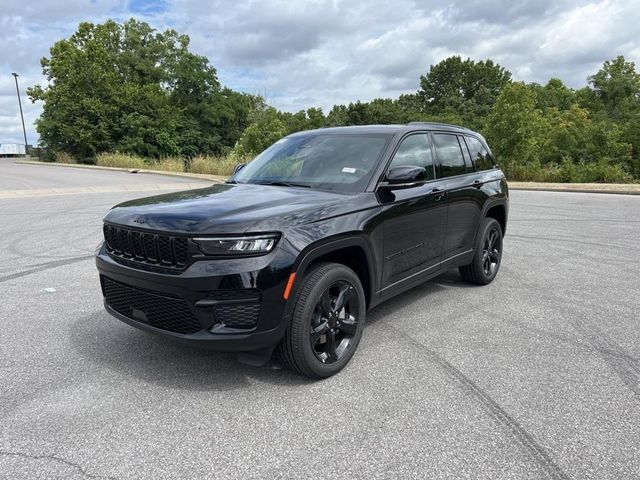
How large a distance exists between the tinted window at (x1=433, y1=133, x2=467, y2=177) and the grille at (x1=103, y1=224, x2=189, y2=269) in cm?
284

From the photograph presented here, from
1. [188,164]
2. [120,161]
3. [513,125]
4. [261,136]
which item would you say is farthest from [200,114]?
[513,125]

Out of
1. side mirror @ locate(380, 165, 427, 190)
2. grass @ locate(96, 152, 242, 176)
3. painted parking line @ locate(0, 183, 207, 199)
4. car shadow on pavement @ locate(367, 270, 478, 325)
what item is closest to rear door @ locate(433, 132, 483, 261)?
car shadow on pavement @ locate(367, 270, 478, 325)

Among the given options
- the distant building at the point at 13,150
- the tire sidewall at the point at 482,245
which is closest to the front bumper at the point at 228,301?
the tire sidewall at the point at 482,245

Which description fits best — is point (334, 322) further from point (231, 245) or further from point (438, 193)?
point (438, 193)

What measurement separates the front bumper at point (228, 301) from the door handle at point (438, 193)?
77.3 inches

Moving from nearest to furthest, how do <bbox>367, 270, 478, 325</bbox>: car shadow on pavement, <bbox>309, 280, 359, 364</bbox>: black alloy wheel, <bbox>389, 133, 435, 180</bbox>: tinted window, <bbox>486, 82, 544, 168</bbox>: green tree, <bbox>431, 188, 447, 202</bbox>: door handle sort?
<bbox>309, 280, 359, 364</bbox>: black alloy wheel → <bbox>389, 133, 435, 180</bbox>: tinted window → <bbox>431, 188, 447, 202</bbox>: door handle → <bbox>367, 270, 478, 325</bbox>: car shadow on pavement → <bbox>486, 82, 544, 168</bbox>: green tree

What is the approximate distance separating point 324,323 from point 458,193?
2331mm

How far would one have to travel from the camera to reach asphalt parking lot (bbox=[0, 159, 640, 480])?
2.55 meters

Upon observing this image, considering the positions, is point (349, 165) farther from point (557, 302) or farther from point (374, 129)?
point (557, 302)

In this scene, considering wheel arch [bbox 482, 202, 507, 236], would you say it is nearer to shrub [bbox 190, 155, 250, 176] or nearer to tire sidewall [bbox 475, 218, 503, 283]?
tire sidewall [bbox 475, 218, 503, 283]

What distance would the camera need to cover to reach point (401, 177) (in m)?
3.75

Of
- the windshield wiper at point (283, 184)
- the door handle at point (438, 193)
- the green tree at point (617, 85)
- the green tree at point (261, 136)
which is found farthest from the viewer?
the green tree at point (617, 85)

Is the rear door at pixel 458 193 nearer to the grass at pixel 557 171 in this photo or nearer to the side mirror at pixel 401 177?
the side mirror at pixel 401 177

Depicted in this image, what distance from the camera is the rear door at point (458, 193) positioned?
4.84 metres
